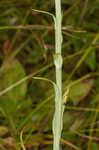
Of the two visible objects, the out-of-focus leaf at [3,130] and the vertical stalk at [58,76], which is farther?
the out-of-focus leaf at [3,130]

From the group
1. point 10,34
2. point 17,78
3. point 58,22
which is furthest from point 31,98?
point 58,22

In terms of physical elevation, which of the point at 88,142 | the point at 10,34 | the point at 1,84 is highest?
the point at 10,34

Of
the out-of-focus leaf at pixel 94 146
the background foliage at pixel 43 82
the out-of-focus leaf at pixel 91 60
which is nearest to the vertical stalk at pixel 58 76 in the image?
the background foliage at pixel 43 82

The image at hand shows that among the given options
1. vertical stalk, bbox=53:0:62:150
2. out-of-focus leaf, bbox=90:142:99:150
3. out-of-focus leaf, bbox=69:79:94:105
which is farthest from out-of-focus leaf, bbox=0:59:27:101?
vertical stalk, bbox=53:0:62:150

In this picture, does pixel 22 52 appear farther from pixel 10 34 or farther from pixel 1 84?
pixel 1 84

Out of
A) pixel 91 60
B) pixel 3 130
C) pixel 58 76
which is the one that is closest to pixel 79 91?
pixel 91 60

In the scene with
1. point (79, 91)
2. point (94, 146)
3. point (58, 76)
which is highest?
point (58, 76)

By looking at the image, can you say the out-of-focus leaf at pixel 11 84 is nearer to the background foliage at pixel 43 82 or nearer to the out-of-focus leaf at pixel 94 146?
the background foliage at pixel 43 82

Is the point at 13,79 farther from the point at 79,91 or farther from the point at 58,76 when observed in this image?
the point at 58,76
